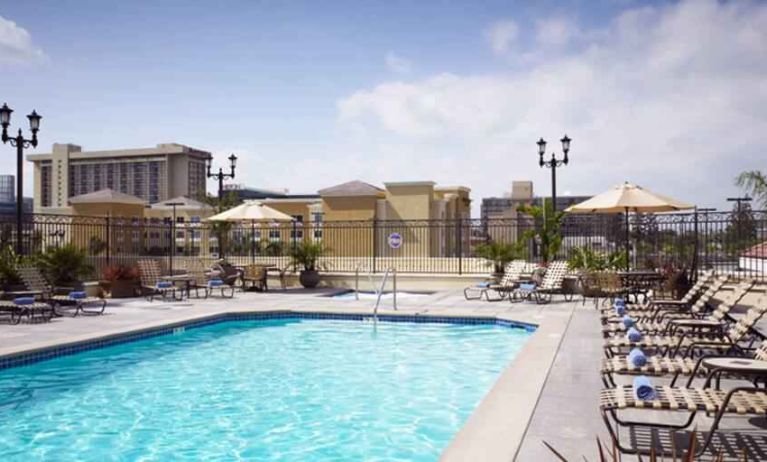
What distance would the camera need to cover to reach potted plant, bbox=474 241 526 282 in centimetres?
1662

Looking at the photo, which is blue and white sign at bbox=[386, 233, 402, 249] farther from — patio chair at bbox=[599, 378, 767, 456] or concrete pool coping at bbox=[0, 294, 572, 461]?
patio chair at bbox=[599, 378, 767, 456]

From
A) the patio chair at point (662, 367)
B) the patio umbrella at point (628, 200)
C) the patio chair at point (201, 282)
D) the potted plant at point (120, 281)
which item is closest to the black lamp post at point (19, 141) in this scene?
the potted plant at point (120, 281)

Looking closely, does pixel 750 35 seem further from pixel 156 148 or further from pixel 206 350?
pixel 156 148

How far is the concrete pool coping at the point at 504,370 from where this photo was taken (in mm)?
4195

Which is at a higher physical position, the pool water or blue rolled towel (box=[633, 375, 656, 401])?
blue rolled towel (box=[633, 375, 656, 401])

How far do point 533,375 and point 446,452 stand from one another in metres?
2.40

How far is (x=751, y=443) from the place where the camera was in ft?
13.6

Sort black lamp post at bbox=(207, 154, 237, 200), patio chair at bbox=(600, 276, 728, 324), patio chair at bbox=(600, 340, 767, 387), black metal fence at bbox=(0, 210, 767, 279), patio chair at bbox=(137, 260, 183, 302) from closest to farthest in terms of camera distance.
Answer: patio chair at bbox=(600, 340, 767, 387) < patio chair at bbox=(600, 276, 728, 324) < black metal fence at bbox=(0, 210, 767, 279) < patio chair at bbox=(137, 260, 183, 302) < black lamp post at bbox=(207, 154, 237, 200)

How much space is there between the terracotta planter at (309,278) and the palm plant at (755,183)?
10886 millimetres

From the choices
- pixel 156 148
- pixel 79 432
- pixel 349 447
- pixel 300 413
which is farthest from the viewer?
pixel 156 148

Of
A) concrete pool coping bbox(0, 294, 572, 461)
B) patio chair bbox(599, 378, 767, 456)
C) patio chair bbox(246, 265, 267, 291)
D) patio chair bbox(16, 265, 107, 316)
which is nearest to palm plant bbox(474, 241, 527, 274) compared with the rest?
concrete pool coping bbox(0, 294, 572, 461)

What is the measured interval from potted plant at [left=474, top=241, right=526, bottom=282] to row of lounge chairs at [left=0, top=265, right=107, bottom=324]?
30.7ft

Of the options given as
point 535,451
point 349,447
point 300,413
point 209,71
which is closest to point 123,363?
point 300,413

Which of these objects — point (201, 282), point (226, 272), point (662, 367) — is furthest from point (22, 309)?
point (662, 367)
